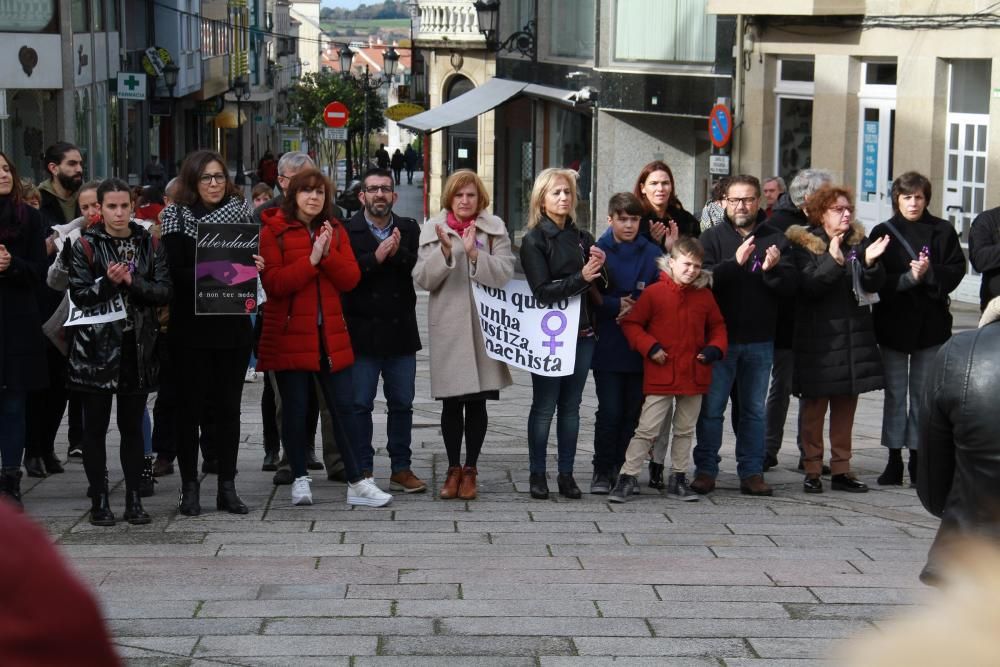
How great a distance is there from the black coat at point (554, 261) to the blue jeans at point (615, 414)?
353mm

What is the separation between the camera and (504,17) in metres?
35.7

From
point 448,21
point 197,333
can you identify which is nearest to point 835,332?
point 197,333

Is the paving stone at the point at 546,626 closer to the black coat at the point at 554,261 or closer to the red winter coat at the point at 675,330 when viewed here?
the red winter coat at the point at 675,330

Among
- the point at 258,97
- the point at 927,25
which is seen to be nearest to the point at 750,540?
the point at 927,25

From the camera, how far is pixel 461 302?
325 inches

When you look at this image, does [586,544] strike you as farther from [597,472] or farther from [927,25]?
[927,25]

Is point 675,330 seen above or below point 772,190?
below

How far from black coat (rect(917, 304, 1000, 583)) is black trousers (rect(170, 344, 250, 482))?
4.61 m

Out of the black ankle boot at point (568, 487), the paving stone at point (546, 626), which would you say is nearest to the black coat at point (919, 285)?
the black ankle boot at point (568, 487)

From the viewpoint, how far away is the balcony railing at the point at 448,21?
4456 cm

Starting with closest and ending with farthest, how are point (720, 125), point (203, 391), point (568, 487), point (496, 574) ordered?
1. point (496, 574)
2. point (203, 391)
3. point (568, 487)
4. point (720, 125)

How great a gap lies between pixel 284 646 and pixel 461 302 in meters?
3.18

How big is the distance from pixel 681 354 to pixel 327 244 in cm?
190

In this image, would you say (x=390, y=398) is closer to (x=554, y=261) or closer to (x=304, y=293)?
(x=304, y=293)
